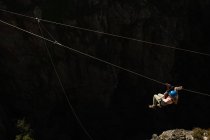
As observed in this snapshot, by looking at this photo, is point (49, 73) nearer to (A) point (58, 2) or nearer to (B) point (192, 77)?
(A) point (58, 2)

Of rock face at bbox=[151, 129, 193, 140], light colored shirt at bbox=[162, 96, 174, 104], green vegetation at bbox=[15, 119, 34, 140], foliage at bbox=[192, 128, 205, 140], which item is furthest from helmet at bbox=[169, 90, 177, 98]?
green vegetation at bbox=[15, 119, 34, 140]

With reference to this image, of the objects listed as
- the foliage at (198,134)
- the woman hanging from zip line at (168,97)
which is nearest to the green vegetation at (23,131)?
the woman hanging from zip line at (168,97)

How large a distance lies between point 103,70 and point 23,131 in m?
8.17

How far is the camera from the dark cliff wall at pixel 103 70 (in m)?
32.3

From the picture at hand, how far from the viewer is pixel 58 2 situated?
3225 centimetres

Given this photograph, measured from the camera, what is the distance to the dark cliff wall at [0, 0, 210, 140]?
3231cm

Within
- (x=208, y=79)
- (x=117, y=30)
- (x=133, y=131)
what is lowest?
(x=133, y=131)

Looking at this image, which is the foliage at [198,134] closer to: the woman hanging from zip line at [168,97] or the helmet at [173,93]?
the woman hanging from zip line at [168,97]

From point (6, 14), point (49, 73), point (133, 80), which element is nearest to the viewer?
point (6, 14)

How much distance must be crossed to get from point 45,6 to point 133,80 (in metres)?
9.94

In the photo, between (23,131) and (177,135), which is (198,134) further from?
(23,131)

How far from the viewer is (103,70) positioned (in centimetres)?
3412

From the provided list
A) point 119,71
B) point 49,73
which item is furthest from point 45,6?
point 119,71

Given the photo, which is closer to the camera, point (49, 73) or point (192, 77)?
point (49, 73)
